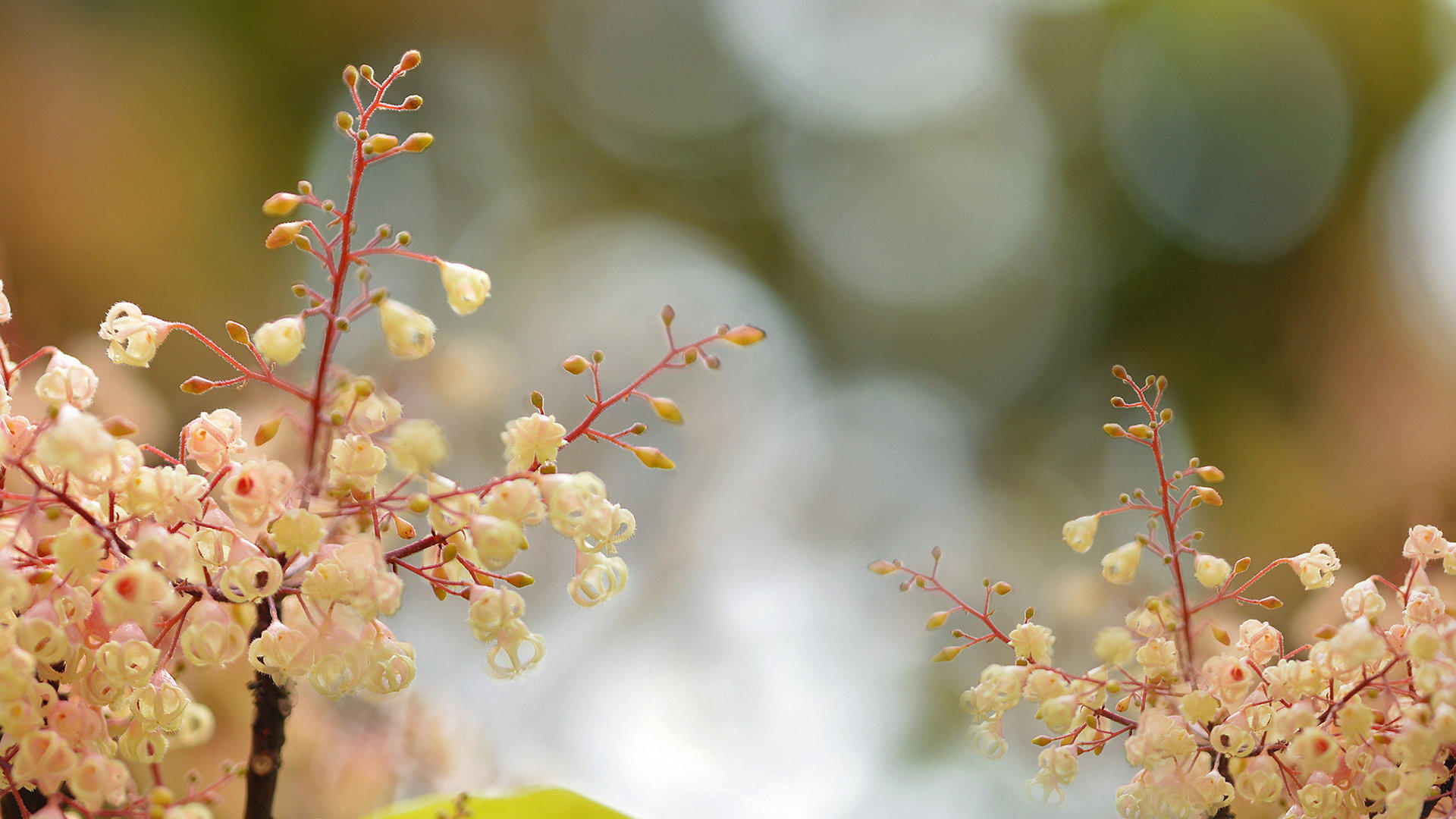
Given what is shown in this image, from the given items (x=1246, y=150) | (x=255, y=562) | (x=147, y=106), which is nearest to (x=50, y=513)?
(x=255, y=562)

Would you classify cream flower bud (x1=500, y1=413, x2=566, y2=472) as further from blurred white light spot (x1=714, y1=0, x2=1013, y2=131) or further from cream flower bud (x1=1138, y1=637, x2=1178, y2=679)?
blurred white light spot (x1=714, y1=0, x2=1013, y2=131)

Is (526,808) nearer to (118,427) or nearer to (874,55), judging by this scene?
(118,427)

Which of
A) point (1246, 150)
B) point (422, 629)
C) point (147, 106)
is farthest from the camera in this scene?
point (1246, 150)

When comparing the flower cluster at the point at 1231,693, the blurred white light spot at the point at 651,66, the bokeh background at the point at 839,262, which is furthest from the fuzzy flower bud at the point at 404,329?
the blurred white light spot at the point at 651,66

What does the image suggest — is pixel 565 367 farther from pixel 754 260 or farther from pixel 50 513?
pixel 754 260

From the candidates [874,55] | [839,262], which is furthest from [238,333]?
[874,55]

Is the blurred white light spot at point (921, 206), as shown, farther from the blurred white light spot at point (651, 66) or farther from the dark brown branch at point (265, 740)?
the dark brown branch at point (265, 740)
